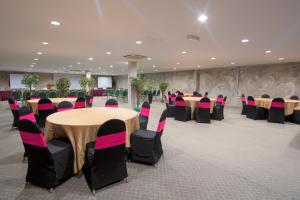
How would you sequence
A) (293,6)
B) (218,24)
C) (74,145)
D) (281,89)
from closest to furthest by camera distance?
(74,145) < (293,6) < (218,24) < (281,89)

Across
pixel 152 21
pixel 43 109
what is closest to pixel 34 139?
pixel 43 109

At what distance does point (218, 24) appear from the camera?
351cm

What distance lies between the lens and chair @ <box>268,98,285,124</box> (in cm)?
622

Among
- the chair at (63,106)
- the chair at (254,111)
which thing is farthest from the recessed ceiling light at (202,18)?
the chair at (254,111)

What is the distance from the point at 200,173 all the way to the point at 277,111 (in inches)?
213

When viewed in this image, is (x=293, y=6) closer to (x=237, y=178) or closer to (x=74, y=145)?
(x=237, y=178)

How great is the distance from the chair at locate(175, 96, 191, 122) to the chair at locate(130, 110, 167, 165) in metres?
3.59

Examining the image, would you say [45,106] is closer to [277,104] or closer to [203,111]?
[203,111]

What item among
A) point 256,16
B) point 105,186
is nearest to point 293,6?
point 256,16

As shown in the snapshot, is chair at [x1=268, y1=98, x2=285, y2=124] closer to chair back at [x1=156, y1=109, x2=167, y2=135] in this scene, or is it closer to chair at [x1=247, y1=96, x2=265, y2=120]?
chair at [x1=247, y1=96, x2=265, y2=120]

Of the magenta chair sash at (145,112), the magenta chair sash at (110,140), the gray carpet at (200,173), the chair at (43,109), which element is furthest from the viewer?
the chair at (43,109)

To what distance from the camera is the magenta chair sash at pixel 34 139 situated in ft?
6.77

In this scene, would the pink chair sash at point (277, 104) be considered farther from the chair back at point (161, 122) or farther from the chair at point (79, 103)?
the chair at point (79, 103)

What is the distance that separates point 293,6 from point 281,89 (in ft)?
28.2
